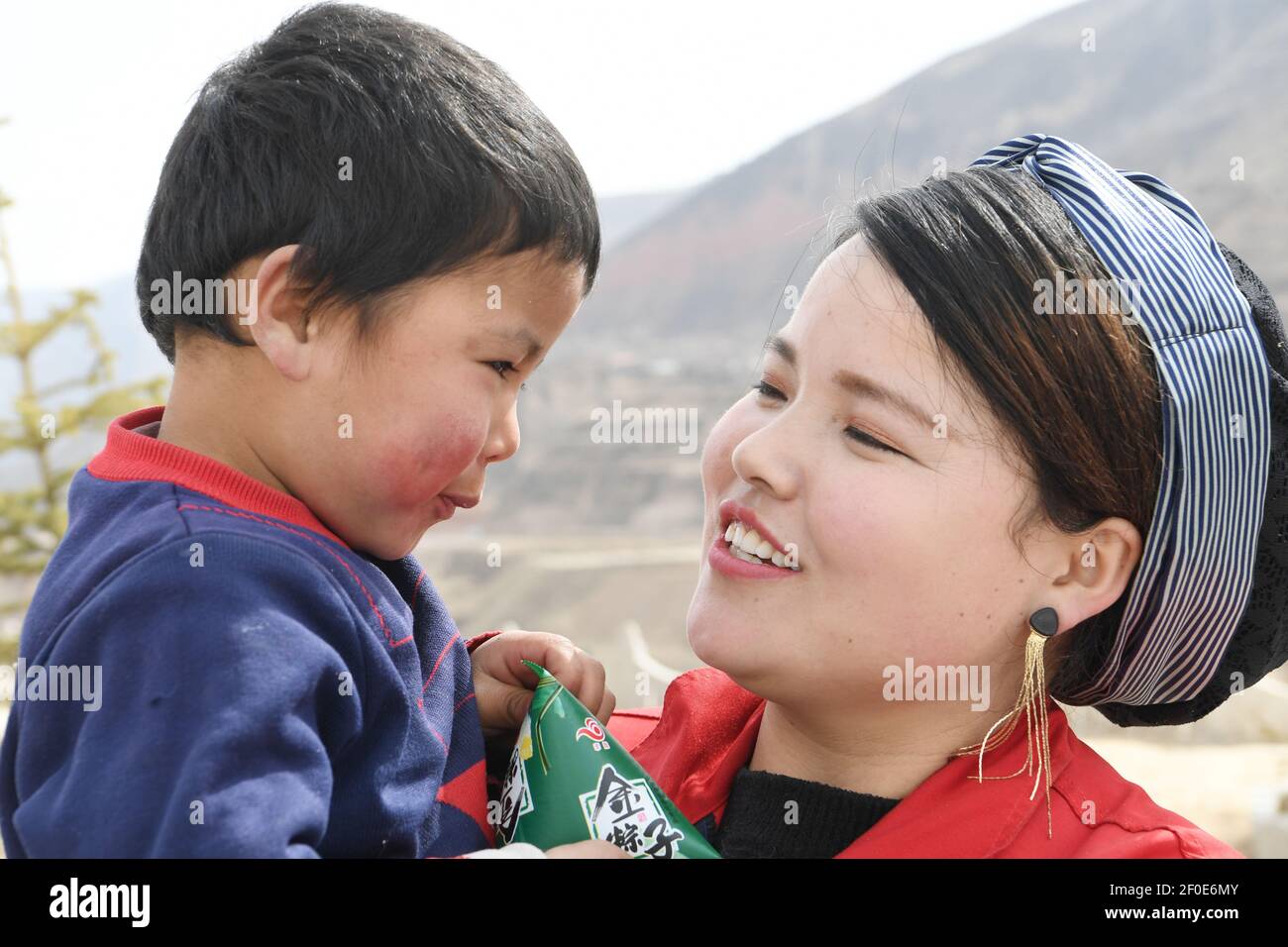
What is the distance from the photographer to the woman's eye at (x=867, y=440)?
2107 mm

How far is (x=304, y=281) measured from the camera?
206 cm

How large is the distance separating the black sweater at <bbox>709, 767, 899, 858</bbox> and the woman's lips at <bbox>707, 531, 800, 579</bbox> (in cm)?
41

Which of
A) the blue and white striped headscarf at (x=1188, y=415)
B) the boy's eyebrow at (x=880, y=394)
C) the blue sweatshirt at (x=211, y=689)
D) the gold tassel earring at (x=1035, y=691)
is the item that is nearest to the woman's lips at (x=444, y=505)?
the blue sweatshirt at (x=211, y=689)

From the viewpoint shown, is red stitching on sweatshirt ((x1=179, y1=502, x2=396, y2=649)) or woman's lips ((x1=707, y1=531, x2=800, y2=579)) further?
woman's lips ((x1=707, y1=531, x2=800, y2=579))

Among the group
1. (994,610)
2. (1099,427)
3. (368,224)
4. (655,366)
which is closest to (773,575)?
(994,610)

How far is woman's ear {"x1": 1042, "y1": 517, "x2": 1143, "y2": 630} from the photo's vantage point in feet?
7.18

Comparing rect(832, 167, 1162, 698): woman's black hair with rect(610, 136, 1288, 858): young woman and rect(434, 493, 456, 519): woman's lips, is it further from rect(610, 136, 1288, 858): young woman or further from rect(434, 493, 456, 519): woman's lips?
rect(434, 493, 456, 519): woman's lips

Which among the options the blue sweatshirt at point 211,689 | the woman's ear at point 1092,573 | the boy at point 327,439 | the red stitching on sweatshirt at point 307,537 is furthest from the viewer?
the woman's ear at point 1092,573

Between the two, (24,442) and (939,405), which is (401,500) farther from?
(24,442)

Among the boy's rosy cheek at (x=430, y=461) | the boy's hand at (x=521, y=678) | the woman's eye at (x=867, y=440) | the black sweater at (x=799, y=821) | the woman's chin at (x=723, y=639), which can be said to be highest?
the woman's eye at (x=867, y=440)

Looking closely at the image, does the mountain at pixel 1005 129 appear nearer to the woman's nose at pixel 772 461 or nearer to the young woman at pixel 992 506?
the young woman at pixel 992 506

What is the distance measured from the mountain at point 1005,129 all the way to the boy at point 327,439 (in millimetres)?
39584

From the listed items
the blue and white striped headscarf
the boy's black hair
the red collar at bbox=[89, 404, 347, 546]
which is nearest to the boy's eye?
the boy's black hair

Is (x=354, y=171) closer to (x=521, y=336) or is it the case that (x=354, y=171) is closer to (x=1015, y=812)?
(x=521, y=336)
